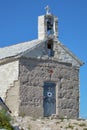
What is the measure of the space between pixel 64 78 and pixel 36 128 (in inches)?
296

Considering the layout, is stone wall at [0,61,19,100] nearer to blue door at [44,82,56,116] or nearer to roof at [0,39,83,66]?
roof at [0,39,83,66]

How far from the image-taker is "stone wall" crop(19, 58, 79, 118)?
3103cm

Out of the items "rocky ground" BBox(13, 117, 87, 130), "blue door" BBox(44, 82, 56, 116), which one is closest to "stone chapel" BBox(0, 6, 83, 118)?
"blue door" BBox(44, 82, 56, 116)

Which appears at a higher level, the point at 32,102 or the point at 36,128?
the point at 32,102

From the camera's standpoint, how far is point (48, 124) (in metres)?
27.6

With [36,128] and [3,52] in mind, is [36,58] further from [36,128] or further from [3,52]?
[36,128]

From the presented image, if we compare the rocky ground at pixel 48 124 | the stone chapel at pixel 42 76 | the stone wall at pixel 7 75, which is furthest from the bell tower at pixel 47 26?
the rocky ground at pixel 48 124

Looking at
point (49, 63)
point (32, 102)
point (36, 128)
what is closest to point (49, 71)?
point (49, 63)

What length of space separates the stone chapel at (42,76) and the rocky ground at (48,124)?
7.59ft

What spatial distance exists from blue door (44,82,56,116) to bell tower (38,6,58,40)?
3.34m

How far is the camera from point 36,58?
104ft

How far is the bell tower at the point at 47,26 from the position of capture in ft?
108

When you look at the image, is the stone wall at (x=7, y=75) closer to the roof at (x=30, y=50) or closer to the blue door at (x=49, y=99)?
the roof at (x=30, y=50)

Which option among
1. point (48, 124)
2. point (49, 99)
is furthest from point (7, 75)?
point (48, 124)
